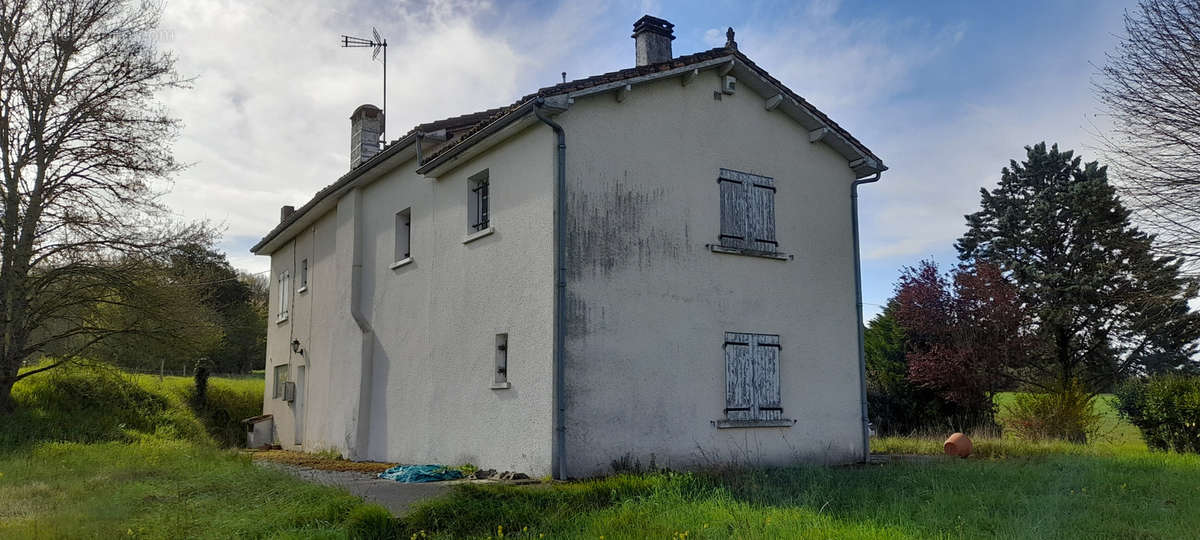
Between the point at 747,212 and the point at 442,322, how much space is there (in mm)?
5155

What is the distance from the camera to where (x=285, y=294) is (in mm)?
22094

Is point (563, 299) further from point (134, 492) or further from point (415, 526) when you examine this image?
point (134, 492)

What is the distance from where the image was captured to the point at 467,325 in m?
13.0

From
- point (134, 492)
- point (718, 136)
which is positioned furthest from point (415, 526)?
point (718, 136)

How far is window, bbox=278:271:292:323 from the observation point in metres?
21.5

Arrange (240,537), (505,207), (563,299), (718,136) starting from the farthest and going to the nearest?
(718,136)
(505,207)
(563,299)
(240,537)

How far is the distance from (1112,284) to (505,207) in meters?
23.6

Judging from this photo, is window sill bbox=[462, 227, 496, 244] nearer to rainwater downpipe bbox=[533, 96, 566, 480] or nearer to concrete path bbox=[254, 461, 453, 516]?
rainwater downpipe bbox=[533, 96, 566, 480]

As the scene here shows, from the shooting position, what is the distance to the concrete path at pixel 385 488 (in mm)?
8945

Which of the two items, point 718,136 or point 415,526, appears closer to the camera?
point 415,526

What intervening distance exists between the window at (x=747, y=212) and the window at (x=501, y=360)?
3.55 m

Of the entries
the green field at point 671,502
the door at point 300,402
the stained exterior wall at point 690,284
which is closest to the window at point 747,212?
the stained exterior wall at point 690,284

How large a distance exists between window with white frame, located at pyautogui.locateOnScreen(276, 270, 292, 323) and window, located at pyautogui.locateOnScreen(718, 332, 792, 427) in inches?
510

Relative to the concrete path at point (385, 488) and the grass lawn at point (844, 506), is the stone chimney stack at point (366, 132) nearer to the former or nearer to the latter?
the concrete path at point (385, 488)
